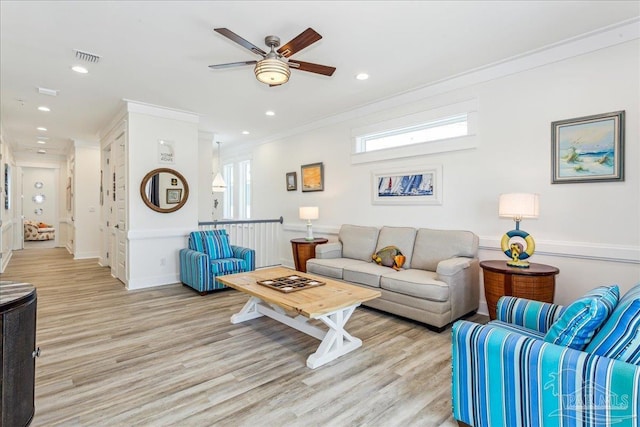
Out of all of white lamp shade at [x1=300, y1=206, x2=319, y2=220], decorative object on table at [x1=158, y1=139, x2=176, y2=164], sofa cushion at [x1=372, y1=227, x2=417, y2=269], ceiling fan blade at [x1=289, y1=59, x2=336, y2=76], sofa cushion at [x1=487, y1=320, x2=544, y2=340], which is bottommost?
sofa cushion at [x1=487, y1=320, x2=544, y2=340]

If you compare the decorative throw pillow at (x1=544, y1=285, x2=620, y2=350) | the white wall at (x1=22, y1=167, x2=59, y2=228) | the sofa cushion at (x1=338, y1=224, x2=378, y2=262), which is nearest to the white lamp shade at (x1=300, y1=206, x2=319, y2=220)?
the sofa cushion at (x1=338, y1=224, x2=378, y2=262)

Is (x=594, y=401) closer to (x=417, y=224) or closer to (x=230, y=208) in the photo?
(x=417, y=224)

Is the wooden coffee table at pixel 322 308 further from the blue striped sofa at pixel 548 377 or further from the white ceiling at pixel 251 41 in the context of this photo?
the white ceiling at pixel 251 41

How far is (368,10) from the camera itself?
253 cm

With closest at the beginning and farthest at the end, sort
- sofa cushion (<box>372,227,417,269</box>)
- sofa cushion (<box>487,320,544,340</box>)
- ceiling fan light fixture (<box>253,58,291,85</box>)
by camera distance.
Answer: sofa cushion (<box>487,320,544,340</box>) < ceiling fan light fixture (<box>253,58,291,85</box>) < sofa cushion (<box>372,227,417,269</box>)

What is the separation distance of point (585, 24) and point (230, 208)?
7.92 m

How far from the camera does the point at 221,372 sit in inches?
96.4

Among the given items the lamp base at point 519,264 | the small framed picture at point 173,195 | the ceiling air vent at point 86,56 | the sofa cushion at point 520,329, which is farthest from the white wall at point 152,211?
the sofa cushion at point 520,329

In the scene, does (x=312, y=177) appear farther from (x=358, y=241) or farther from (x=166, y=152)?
(x=166, y=152)

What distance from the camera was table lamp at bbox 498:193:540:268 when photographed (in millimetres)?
2986

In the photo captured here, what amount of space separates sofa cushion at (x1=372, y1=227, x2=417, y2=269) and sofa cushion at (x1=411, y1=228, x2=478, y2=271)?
0.07m

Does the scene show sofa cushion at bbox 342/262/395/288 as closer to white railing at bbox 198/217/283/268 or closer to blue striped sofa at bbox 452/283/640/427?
blue striped sofa at bbox 452/283/640/427

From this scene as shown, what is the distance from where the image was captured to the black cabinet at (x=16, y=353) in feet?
4.80

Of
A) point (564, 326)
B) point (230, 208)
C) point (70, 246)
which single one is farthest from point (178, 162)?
point (70, 246)
